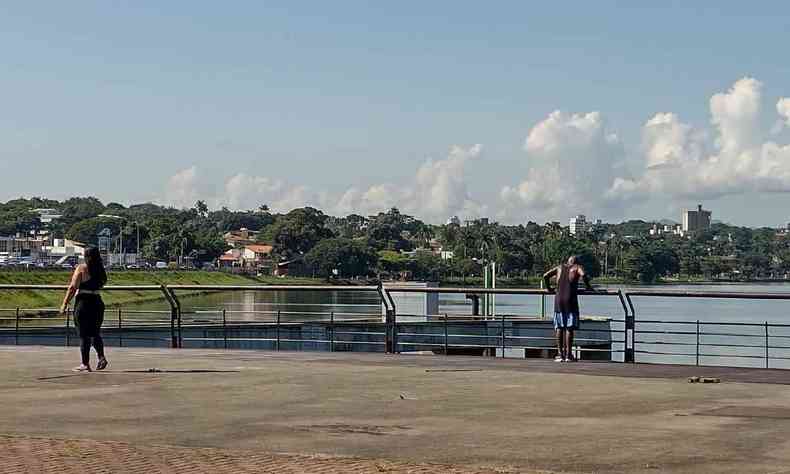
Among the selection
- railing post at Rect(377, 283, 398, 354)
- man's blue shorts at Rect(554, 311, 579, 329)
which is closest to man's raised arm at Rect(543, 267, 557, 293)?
man's blue shorts at Rect(554, 311, 579, 329)

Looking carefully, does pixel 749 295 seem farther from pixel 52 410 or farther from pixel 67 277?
pixel 67 277

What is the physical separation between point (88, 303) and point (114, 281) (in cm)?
10822

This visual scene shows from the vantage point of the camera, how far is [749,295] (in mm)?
19047

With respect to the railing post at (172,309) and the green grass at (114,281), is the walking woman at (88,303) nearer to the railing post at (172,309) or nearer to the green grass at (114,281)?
the railing post at (172,309)

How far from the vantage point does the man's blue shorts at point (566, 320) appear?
64.0 ft

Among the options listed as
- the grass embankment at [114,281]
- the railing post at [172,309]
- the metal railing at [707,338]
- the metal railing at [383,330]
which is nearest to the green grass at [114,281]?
the grass embankment at [114,281]

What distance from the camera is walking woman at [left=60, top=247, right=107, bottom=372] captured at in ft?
57.1

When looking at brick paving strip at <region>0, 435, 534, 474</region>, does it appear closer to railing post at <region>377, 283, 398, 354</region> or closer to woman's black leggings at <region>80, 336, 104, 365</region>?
woman's black leggings at <region>80, 336, 104, 365</region>

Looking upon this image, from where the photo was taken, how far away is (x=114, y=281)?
405ft

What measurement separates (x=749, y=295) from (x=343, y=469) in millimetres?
11476

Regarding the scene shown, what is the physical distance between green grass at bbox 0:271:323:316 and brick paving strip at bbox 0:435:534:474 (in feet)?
166

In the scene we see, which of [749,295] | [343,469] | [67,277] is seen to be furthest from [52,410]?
[67,277]

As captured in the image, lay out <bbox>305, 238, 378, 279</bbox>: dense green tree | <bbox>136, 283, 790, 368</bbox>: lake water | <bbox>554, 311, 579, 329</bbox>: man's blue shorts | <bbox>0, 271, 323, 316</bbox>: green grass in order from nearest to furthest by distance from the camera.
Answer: <bbox>554, 311, 579, 329</bbox>: man's blue shorts → <bbox>136, 283, 790, 368</bbox>: lake water → <bbox>0, 271, 323, 316</bbox>: green grass → <bbox>305, 238, 378, 279</bbox>: dense green tree

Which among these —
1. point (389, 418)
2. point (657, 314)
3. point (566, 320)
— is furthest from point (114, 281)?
point (389, 418)
